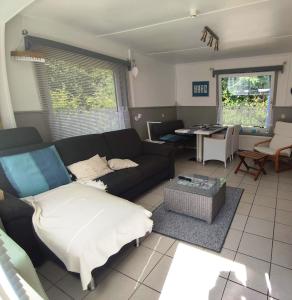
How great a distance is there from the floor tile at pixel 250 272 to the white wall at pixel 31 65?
107 inches

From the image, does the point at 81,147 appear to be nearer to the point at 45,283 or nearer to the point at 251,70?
the point at 45,283

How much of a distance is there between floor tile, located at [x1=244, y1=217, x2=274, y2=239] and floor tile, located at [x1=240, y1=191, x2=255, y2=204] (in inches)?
17.8

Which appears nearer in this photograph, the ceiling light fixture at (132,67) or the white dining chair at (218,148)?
the ceiling light fixture at (132,67)

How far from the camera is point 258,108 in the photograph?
198 inches

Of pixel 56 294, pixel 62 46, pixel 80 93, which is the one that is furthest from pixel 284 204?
pixel 62 46

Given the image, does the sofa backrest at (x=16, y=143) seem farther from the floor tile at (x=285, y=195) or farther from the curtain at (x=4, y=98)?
the floor tile at (x=285, y=195)

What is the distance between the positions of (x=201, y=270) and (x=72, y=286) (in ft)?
3.35

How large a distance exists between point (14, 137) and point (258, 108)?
504 cm

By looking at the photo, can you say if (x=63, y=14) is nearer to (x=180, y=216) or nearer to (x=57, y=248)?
(x=57, y=248)

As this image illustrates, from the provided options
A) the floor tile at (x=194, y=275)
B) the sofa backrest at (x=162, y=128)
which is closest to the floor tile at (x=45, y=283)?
the floor tile at (x=194, y=275)

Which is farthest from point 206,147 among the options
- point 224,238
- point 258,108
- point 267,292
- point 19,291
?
point 19,291

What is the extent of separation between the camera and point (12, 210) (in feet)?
5.08

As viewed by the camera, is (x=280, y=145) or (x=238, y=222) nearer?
(x=238, y=222)

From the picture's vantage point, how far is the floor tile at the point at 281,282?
1.47m
